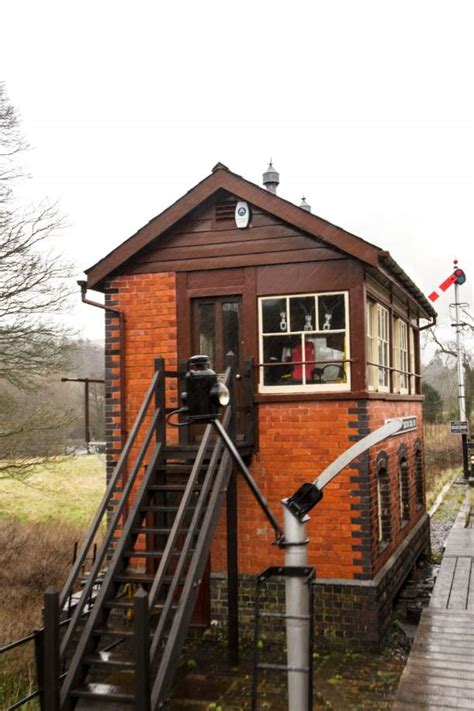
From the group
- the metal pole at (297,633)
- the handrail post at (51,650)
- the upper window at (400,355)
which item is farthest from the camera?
the upper window at (400,355)

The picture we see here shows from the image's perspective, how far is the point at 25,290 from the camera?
17.2 m

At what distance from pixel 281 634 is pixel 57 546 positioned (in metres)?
10.5

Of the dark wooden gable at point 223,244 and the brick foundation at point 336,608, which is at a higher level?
the dark wooden gable at point 223,244

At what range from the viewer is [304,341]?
404 inches

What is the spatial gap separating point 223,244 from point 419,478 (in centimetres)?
804

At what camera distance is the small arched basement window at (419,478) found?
1543 cm

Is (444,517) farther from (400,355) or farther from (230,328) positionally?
(230,328)

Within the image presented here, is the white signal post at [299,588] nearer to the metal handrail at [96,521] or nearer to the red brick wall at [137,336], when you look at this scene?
the metal handrail at [96,521]

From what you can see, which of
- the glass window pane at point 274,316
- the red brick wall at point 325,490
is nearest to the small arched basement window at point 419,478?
the red brick wall at point 325,490

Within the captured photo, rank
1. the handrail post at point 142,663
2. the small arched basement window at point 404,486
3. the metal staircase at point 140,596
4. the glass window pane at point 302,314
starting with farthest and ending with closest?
the small arched basement window at point 404,486 → the glass window pane at point 302,314 → the metal staircase at point 140,596 → the handrail post at point 142,663

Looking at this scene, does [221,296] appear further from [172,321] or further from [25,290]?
[25,290]

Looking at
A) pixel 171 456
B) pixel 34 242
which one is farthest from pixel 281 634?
pixel 34 242

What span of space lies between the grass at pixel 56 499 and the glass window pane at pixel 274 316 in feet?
31.3

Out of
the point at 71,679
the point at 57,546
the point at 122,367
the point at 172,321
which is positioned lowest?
the point at 57,546
